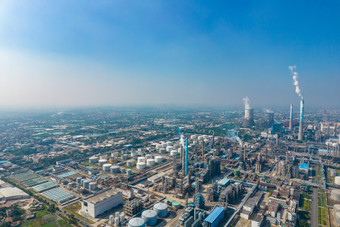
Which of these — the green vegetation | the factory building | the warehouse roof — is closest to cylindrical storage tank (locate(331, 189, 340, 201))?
the green vegetation

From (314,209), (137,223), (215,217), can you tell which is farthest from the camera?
(314,209)

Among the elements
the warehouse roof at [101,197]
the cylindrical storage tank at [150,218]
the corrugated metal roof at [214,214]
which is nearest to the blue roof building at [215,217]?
the corrugated metal roof at [214,214]

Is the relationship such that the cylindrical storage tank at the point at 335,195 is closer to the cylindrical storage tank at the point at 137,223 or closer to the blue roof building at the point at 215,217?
the blue roof building at the point at 215,217

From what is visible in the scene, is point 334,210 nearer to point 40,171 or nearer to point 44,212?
point 44,212

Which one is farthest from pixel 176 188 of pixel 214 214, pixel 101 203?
pixel 101 203

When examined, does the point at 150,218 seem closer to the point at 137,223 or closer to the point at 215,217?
the point at 137,223

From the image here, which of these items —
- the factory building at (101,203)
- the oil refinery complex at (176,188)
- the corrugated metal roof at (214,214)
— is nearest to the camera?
the corrugated metal roof at (214,214)

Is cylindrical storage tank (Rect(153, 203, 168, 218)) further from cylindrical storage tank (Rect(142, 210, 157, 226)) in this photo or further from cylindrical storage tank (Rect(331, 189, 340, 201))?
cylindrical storage tank (Rect(331, 189, 340, 201))
